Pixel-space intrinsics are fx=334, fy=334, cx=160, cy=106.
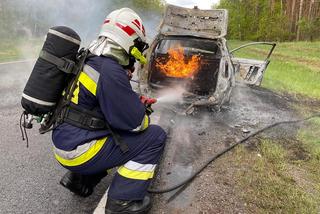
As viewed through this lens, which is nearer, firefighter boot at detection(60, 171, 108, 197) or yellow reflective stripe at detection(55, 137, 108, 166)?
yellow reflective stripe at detection(55, 137, 108, 166)

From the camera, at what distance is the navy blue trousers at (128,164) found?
2867 millimetres

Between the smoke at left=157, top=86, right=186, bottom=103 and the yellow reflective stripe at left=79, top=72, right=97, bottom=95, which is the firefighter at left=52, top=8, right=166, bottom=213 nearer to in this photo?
the yellow reflective stripe at left=79, top=72, right=97, bottom=95

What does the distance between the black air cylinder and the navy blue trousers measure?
0.62 meters

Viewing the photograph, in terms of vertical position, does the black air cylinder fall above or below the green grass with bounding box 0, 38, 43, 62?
above

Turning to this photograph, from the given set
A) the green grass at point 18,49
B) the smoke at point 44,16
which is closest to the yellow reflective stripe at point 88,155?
the green grass at point 18,49

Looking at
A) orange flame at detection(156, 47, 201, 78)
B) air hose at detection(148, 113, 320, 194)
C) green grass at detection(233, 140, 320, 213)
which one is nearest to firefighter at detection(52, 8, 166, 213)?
air hose at detection(148, 113, 320, 194)

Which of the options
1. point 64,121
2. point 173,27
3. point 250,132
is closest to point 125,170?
point 64,121

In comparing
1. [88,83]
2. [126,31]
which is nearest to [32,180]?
[88,83]

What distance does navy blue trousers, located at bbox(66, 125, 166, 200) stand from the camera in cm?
287

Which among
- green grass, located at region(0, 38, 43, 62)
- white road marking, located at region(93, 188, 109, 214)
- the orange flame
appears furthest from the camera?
green grass, located at region(0, 38, 43, 62)

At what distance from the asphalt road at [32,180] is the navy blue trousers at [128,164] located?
0.47 m

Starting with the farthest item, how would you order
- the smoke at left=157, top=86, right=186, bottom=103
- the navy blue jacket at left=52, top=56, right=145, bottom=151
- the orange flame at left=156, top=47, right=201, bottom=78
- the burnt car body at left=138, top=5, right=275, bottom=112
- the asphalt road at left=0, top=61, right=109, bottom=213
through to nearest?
1. the orange flame at left=156, top=47, right=201, bottom=78
2. the burnt car body at left=138, top=5, right=275, bottom=112
3. the smoke at left=157, top=86, right=186, bottom=103
4. the asphalt road at left=0, top=61, right=109, bottom=213
5. the navy blue jacket at left=52, top=56, right=145, bottom=151

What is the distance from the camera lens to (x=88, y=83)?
270 centimetres

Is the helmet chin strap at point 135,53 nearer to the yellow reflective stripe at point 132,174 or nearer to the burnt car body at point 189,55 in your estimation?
the yellow reflective stripe at point 132,174
